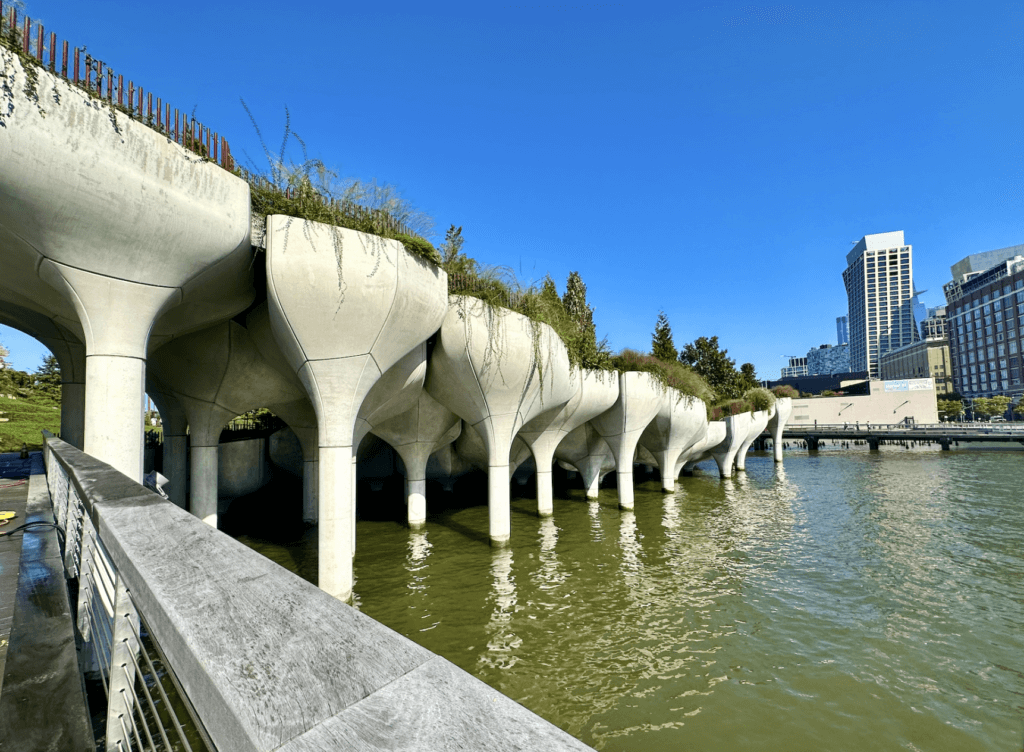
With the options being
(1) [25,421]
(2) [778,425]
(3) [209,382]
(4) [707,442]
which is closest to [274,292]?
(3) [209,382]

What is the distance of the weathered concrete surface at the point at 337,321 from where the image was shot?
9.39 meters

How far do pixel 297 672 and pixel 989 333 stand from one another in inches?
4927

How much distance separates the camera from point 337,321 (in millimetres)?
9883

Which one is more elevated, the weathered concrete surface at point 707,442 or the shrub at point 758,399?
the shrub at point 758,399

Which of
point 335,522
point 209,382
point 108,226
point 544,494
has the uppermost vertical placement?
point 108,226

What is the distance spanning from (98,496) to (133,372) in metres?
7.12

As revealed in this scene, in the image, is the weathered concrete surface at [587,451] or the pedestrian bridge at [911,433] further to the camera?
the pedestrian bridge at [911,433]

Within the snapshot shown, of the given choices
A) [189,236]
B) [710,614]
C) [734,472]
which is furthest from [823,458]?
[189,236]

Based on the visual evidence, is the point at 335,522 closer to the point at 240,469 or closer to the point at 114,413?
the point at 114,413

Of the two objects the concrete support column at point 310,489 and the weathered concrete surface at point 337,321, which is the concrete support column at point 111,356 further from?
the concrete support column at point 310,489

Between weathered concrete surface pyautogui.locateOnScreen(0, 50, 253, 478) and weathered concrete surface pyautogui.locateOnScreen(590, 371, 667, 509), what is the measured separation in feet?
52.7

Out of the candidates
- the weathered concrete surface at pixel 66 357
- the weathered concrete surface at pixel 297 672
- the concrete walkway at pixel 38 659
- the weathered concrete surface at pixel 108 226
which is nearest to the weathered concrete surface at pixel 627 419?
the weathered concrete surface at pixel 108 226

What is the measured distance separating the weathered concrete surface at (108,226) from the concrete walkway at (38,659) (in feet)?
14.5

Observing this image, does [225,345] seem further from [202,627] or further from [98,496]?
[202,627]
